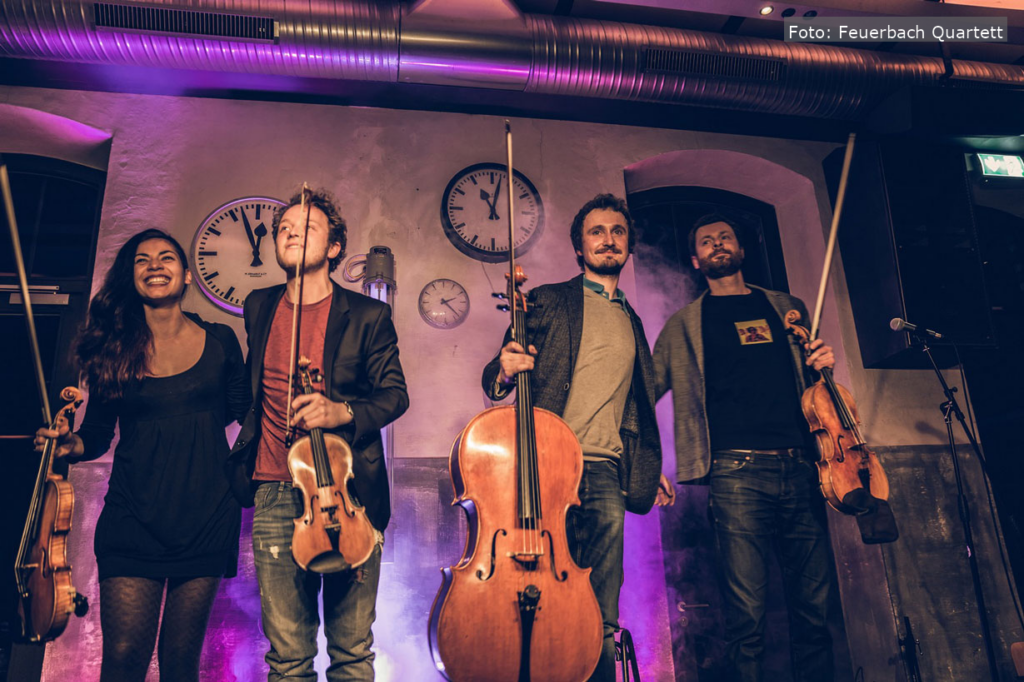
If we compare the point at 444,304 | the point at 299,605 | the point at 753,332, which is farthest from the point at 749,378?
the point at 299,605

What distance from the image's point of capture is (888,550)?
153 inches

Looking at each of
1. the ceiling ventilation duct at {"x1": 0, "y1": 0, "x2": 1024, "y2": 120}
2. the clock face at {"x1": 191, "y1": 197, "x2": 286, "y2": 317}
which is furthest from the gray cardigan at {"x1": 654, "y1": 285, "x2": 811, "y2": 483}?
the clock face at {"x1": 191, "y1": 197, "x2": 286, "y2": 317}

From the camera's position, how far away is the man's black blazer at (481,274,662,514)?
2.85 m

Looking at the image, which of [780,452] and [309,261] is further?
[780,452]

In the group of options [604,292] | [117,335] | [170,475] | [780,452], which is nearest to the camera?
[170,475]

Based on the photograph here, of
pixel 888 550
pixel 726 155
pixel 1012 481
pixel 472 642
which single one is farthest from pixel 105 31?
pixel 1012 481

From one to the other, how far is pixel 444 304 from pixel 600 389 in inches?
51.9

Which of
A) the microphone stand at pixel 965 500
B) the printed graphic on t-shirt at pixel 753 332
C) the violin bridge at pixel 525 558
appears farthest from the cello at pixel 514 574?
the microphone stand at pixel 965 500

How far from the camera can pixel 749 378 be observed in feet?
10.3

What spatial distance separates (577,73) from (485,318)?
58.4 inches

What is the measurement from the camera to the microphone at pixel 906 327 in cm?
366

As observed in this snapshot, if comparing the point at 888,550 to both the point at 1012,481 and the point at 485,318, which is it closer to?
the point at 1012,481

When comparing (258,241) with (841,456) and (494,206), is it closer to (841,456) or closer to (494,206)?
(494,206)

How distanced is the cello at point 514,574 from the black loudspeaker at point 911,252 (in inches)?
109
